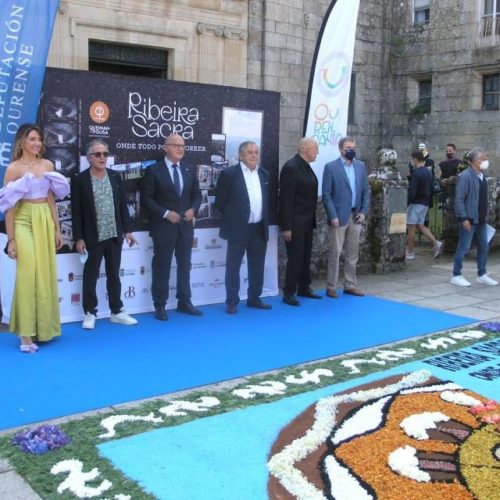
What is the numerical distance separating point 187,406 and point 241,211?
9.95 ft

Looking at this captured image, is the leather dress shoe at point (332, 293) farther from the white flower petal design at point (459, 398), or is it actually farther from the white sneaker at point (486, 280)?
the white flower petal design at point (459, 398)

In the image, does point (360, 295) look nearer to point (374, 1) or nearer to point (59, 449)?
point (59, 449)

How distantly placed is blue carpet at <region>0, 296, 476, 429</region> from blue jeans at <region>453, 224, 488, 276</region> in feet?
5.06

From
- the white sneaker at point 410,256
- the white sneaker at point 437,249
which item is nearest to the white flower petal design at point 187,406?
the white sneaker at point 410,256

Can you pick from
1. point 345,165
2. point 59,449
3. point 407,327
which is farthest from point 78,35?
point 59,449

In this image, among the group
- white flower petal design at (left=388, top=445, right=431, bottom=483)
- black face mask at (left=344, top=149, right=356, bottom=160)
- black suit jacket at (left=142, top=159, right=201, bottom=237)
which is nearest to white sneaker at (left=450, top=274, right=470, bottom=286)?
black face mask at (left=344, top=149, right=356, bottom=160)

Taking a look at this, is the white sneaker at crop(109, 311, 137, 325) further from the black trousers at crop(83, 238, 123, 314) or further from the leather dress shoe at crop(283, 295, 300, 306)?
the leather dress shoe at crop(283, 295, 300, 306)

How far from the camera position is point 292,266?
753 centimetres

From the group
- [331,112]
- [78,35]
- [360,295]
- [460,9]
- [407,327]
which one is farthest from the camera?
[460,9]

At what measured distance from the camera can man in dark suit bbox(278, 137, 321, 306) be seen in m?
7.38

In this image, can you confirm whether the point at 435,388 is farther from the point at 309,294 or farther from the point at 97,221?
the point at 97,221

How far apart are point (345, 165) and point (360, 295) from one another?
5.20 ft

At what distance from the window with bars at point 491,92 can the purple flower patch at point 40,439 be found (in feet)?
61.5

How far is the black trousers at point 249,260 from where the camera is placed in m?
7.13
